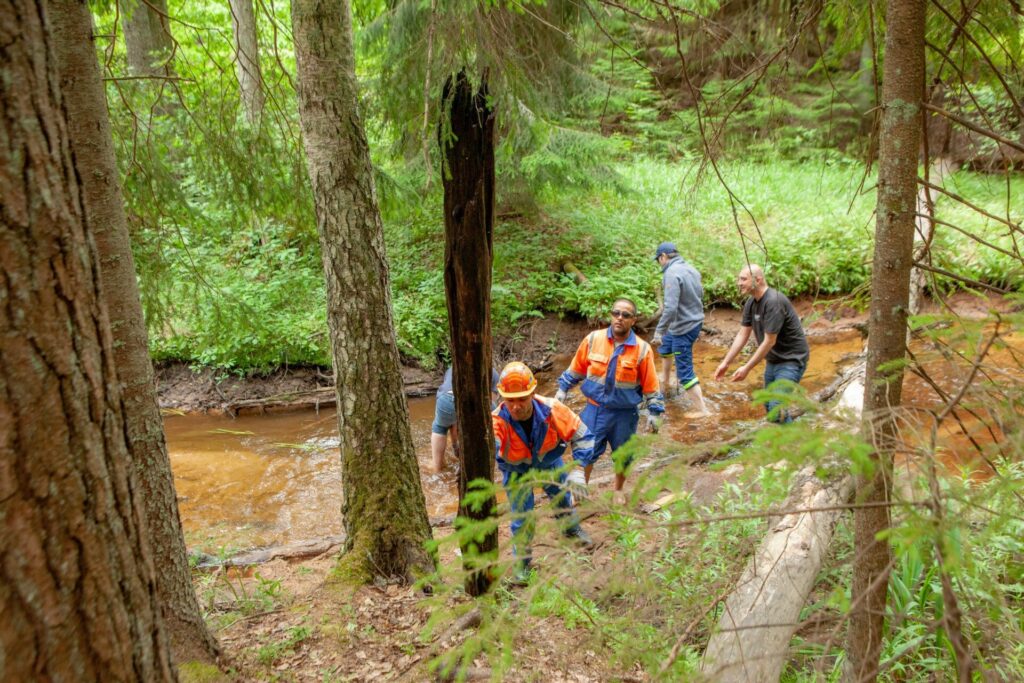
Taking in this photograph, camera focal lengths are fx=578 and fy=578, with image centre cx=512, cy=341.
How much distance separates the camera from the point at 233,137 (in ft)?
14.8

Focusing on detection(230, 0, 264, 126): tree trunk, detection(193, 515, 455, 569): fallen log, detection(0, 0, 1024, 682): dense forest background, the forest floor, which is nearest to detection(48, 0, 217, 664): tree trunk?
detection(0, 0, 1024, 682): dense forest background

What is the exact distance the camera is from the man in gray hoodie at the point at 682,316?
8.09 m

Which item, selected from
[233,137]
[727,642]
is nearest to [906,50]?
[727,642]

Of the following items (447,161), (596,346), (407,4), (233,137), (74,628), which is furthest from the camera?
(407,4)

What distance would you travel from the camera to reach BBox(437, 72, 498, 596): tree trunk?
293 centimetres

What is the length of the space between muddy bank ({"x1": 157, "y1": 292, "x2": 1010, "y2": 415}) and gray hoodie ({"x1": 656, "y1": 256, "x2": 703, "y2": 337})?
218cm

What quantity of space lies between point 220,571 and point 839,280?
39.0ft

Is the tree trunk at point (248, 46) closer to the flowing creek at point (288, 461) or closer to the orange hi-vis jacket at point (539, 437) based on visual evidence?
the orange hi-vis jacket at point (539, 437)

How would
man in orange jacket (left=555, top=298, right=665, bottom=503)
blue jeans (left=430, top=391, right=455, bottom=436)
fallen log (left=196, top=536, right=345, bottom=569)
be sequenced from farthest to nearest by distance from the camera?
man in orange jacket (left=555, top=298, right=665, bottom=503) < fallen log (left=196, top=536, right=345, bottom=569) < blue jeans (left=430, top=391, right=455, bottom=436)

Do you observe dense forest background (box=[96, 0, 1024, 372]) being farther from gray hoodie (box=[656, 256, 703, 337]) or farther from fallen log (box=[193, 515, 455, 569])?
fallen log (box=[193, 515, 455, 569])

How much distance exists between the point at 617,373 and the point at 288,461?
188 inches

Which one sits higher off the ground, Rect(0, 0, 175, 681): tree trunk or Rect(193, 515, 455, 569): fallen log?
Rect(0, 0, 175, 681): tree trunk

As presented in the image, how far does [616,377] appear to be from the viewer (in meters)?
5.67

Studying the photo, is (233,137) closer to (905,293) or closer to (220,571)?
(220,571)
